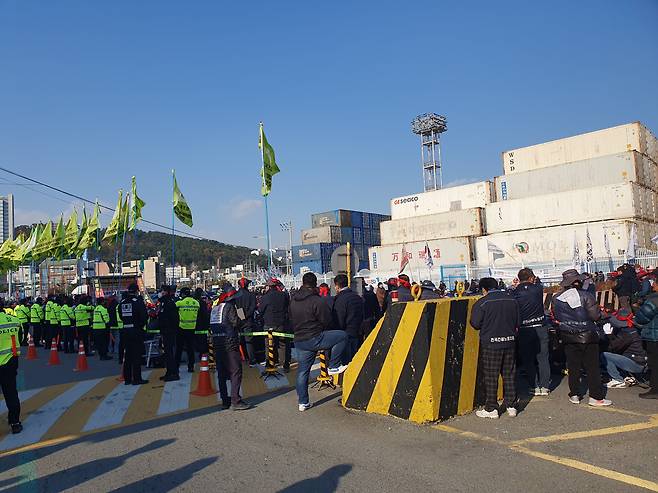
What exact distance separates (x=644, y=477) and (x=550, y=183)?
40.8m

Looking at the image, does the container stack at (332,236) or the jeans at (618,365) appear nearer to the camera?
the jeans at (618,365)

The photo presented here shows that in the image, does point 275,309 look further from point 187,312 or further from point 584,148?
point 584,148

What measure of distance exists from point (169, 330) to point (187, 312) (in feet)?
3.76

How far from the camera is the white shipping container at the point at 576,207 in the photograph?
3553 cm

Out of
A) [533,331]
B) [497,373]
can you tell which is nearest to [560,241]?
[533,331]

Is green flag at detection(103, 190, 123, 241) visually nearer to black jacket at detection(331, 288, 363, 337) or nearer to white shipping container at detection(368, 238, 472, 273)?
black jacket at detection(331, 288, 363, 337)

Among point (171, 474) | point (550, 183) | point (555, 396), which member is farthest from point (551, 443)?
point (550, 183)

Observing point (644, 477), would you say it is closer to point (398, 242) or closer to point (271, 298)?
point (271, 298)

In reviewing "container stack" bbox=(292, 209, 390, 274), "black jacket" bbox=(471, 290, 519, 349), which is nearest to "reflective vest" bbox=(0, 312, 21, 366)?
"black jacket" bbox=(471, 290, 519, 349)

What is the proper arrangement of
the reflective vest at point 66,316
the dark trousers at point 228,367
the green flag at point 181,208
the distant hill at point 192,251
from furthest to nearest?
the distant hill at point 192,251 < the green flag at point 181,208 < the reflective vest at point 66,316 < the dark trousers at point 228,367

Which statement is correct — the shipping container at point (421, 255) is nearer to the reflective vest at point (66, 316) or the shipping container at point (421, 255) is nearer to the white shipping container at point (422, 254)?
the white shipping container at point (422, 254)

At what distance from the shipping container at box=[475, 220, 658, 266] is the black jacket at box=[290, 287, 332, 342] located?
91.4 ft

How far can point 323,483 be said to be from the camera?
4.44 meters

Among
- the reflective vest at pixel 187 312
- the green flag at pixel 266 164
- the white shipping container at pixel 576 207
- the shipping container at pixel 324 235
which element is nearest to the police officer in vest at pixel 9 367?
the reflective vest at pixel 187 312
